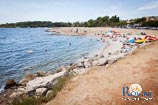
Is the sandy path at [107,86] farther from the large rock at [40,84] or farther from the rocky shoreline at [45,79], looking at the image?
the large rock at [40,84]

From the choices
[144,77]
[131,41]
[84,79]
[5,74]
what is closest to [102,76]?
[84,79]

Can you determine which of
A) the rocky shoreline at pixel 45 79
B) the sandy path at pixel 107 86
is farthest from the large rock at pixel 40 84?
the sandy path at pixel 107 86

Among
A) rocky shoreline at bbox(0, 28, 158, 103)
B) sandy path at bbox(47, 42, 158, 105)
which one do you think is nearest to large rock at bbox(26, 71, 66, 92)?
rocky shoreline at bbox(0, 28, 158, 103)

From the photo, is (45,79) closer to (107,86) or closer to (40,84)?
(40,84)

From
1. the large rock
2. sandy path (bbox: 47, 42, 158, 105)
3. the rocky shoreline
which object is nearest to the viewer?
sandy path (bbox: 47, 42, 158, 105)

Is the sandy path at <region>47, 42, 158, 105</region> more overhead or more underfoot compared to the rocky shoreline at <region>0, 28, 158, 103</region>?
more overhead

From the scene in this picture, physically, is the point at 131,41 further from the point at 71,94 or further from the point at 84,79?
the point at 71,94

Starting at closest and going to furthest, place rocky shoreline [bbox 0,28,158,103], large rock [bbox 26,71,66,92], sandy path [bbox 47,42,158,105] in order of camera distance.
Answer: sandy path [bbox 47,42,158,105] → rocky shoreline [bbox 0,28,158,103] → large rock [bbox 26,71,66,92]

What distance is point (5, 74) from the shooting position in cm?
1232

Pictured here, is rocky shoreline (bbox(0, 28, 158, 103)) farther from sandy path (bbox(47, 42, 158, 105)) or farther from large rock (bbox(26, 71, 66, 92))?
sandy path (bbox(47, 42, 158, 105))

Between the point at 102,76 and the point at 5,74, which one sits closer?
the point at 102,76

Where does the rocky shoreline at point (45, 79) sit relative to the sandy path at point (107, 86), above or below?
below

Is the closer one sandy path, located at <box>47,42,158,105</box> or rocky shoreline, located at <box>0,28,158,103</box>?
sandy path, located at <box>47,42,158,105</box>

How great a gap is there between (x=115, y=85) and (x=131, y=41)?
64.4ft
